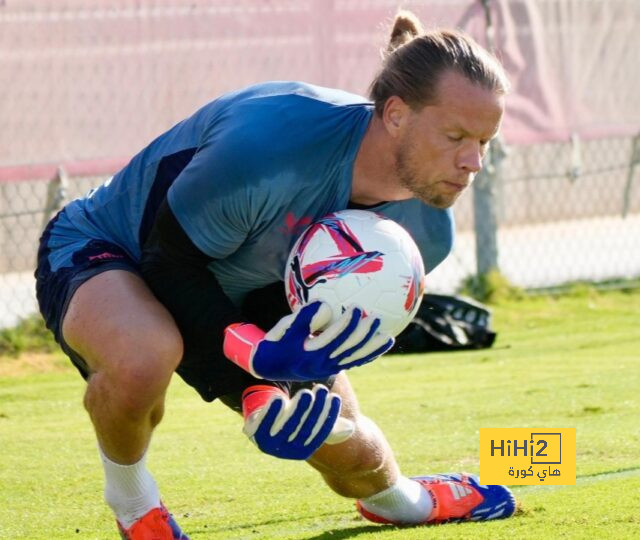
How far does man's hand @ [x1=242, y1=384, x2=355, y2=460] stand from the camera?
11.3 feet

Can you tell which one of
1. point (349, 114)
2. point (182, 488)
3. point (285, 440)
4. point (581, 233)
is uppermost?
point (349, 114)

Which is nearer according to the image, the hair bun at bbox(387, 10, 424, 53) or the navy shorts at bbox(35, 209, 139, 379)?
the navy shorts at bbox(35, 209, 139, 379)

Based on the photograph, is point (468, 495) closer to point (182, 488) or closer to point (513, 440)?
point (513, 440)

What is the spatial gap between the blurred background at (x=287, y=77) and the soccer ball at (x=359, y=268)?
3.34 m

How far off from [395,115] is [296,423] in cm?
93

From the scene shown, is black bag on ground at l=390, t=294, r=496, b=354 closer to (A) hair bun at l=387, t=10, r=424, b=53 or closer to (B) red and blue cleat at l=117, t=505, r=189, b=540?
(A) hair bun at l=387, t=10, r=424, b=53

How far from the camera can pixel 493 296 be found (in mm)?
8828

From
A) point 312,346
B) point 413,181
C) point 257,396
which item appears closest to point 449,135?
point 413,181

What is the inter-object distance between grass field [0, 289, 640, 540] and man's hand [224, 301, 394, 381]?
76 centimetres

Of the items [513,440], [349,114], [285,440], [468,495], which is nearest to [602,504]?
[468,495]

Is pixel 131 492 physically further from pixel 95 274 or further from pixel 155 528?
pixel 95 274

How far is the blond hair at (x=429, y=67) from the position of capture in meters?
3.71

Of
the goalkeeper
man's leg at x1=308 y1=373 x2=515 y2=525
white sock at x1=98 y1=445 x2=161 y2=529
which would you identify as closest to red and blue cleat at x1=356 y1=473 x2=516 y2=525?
man's leg at x1=308 y1=373 x2=515 y2=525

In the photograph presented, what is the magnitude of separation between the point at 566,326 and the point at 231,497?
13.8ft
